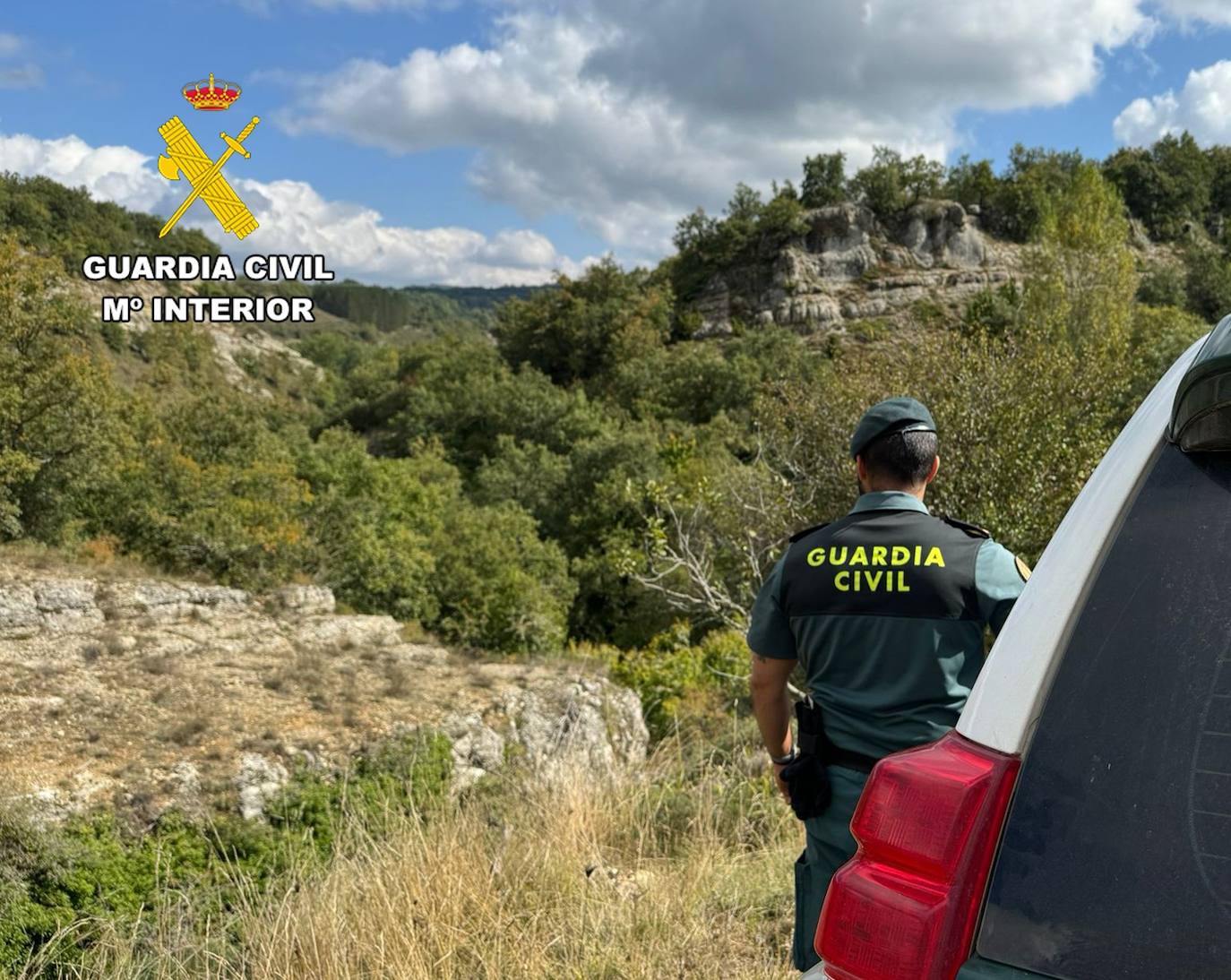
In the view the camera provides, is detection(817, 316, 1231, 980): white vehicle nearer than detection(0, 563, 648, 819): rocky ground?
Yes

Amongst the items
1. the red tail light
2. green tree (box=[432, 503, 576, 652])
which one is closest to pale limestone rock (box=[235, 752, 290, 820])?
the red tail light

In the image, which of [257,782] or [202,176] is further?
[202,176]

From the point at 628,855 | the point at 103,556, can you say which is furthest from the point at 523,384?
the point at 628,855

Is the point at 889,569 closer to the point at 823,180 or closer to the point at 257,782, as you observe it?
the point at 257,782

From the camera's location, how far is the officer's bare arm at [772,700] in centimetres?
239

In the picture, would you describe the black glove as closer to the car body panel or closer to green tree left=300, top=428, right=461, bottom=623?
the car body panel

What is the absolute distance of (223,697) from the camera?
8.77m

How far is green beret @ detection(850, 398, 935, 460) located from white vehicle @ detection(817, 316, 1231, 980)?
1.21 metres

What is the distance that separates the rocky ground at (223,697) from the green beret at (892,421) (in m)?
3.15

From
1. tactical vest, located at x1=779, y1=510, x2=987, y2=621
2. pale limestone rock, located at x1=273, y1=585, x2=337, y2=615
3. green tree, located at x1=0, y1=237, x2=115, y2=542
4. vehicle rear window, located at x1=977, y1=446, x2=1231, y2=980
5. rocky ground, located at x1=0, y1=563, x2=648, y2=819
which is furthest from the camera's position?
green tree, located at x1=0, y1=237, x2=115, y2=542

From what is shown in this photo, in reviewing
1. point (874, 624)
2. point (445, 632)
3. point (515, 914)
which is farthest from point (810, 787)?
point (445, 632)

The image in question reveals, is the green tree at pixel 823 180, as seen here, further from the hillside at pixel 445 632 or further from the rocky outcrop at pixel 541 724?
the rocky outcrop at pixel 541 724

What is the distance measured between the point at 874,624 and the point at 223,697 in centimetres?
828

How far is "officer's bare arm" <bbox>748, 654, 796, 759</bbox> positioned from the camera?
239 cm
